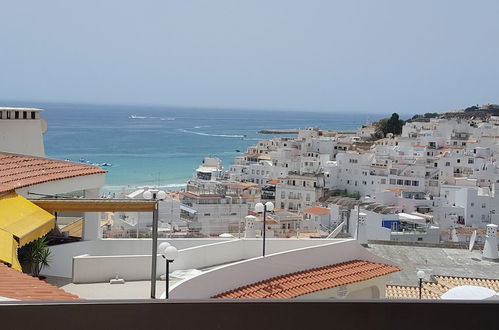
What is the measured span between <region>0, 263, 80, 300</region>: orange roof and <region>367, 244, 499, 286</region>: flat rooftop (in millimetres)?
12295

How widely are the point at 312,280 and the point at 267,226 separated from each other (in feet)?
44.2

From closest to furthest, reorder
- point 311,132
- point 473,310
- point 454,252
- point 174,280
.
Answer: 1. point 473,310
2. point 174,280
3. point 454,252
4. point 311,132

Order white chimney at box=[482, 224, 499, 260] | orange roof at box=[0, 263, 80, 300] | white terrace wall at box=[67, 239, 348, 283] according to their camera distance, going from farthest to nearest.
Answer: white chimney at box=[482, 224, 499, 260], white terrace wall at box=[67, 239, 348, 283], orange roof at box=[0, 263, 80, 300]

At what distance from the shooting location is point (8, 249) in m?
4.14

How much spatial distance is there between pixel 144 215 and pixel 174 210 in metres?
7.24

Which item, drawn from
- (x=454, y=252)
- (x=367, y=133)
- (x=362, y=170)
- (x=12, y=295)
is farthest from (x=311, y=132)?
(x=12, y=295)

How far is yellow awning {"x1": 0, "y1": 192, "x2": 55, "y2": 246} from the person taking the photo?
463cm

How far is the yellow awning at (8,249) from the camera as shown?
397 cm

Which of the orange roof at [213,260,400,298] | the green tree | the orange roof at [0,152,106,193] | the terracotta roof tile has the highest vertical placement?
the orange roof at [0,152,106,193]

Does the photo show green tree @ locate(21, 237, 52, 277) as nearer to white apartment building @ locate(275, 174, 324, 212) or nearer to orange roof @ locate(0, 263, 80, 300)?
orange roof @ locate(0, 263, 80, 300)

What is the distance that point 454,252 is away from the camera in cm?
1938

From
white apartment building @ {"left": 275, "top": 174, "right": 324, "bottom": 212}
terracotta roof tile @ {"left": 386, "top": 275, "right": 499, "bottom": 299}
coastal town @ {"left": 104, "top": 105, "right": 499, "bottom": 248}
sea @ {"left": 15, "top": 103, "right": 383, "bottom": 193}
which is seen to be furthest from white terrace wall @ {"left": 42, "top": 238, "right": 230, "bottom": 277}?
sea @ {"left": 15, "top": 103, "right": 383, "bottom": 193}

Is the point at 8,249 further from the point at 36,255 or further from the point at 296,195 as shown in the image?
the point at 296,195

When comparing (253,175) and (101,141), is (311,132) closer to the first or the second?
(253,175)
